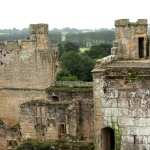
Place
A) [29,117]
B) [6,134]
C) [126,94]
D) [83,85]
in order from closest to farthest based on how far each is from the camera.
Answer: [126,94] → [29,117] → [6,134] → [83,85]

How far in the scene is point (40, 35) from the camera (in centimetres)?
3941

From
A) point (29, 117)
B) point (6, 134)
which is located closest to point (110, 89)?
point (29, 117)

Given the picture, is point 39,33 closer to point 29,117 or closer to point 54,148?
point 29,117

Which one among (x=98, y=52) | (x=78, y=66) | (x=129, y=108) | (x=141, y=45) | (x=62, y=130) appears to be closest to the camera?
(x=129, y=108)

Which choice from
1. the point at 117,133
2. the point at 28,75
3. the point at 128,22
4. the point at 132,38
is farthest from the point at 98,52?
the point at 117,133

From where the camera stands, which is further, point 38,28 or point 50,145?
point 38,28

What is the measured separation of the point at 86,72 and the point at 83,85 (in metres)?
31.3

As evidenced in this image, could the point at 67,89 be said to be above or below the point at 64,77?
above

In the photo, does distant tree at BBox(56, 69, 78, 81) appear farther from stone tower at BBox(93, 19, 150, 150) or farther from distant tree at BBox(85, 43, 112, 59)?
stone tower at BBox(93, 19, 150, 150)

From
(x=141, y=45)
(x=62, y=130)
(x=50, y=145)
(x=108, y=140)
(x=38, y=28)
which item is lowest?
(x=62, y=130)

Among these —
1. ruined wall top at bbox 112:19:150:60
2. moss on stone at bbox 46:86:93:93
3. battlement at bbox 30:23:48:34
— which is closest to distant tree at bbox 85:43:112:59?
battlement at bbox 30:23:48:34

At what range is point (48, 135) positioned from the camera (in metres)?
29.2

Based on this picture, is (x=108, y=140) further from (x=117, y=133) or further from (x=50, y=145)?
(x=50, y=145)

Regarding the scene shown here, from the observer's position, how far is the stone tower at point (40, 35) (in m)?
39.3
